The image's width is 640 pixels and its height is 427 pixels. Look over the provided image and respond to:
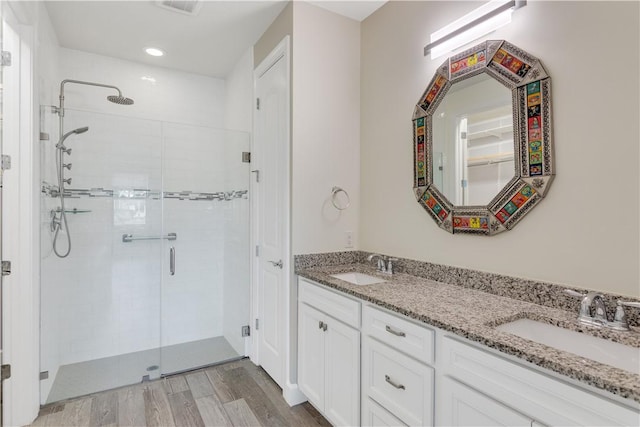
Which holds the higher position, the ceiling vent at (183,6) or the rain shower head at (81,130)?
the ceiling vent at (183,6)

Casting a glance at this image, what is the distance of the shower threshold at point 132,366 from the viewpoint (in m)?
2.41

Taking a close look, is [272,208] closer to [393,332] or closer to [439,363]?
[393,332]

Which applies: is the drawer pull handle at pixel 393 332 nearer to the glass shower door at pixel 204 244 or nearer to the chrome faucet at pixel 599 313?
the chrome faucet at pixel 599 313

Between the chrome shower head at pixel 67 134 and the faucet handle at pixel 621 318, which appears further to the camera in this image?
the chrome shower head at pixel 67 134

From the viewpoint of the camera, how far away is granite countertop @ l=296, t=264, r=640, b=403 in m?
0.86

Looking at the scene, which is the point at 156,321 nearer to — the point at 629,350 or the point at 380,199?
the point at 380,199

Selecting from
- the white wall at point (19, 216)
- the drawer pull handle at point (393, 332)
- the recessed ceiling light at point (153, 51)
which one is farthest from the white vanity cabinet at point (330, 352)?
the recessed ceiling light at point (153, 51)

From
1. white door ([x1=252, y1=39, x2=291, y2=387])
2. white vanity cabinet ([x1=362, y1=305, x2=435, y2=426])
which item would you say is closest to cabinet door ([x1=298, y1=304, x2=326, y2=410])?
white door ([x1=252, y1=39, x2=291, y2=387])

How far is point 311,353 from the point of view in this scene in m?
2.08

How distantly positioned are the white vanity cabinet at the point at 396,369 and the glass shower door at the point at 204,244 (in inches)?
62.5

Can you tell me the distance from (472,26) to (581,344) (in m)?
1.52

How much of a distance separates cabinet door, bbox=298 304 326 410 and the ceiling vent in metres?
2.10

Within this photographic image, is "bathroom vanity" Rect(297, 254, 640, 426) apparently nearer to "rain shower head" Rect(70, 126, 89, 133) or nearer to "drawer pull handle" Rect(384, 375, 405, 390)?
"drawer pull handle" Rect(384, 375, 405, 390)

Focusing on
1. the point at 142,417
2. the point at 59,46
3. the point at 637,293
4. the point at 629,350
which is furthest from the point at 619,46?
the point at 59,46
